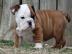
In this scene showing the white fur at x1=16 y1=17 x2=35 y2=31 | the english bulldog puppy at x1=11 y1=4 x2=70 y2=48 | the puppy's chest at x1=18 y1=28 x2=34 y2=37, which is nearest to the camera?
the white fur at x1=16 y1=17 x2=35 y2=31

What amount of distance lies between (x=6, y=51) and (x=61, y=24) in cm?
140

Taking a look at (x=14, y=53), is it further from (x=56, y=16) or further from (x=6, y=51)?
(x=56, y=16)

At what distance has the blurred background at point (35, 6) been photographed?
253 inches

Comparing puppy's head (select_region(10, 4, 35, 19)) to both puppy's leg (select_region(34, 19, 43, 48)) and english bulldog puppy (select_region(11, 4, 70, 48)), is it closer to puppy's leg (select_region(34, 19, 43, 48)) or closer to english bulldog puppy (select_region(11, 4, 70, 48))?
english bulldog puppy (select_region(11, 4, 70, 48))

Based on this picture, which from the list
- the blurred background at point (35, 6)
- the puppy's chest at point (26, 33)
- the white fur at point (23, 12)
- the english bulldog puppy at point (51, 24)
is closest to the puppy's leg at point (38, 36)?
the english bulldog puppy at point (51, 24)

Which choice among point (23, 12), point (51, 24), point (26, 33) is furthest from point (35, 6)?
point (23, 12)

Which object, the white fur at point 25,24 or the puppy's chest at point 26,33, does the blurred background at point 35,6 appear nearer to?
the puppy's chest at point 26,33

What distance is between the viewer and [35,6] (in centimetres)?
647

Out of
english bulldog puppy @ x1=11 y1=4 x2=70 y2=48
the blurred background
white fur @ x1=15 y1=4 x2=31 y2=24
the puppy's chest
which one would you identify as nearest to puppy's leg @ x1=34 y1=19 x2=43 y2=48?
english bulldog puppy @ x1=11 y1=4 x2=70 y2=48

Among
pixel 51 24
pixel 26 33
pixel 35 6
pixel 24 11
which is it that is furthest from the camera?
pixel 35 6

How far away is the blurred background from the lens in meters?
6.43

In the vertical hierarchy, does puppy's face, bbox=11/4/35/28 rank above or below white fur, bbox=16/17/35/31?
above

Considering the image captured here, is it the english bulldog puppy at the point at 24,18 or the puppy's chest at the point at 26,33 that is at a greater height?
the english bulldog puppy at the point at 24,18

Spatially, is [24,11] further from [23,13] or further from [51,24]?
[51,24]
